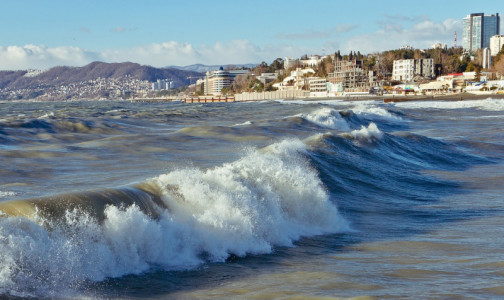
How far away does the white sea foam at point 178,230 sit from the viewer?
7312 mm

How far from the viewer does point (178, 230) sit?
9414mm

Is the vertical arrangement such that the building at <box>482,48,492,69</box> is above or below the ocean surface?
above

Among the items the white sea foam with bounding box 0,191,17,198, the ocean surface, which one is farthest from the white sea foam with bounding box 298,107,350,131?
the white sea foam with bounding box 0,191,17,198

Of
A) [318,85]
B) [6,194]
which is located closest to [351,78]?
[318,85]

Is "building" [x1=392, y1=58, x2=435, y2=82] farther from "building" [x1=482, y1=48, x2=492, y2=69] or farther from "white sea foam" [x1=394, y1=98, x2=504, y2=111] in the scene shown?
"white sea foam" [x1=394, y1=98, x2=504, y2=111]

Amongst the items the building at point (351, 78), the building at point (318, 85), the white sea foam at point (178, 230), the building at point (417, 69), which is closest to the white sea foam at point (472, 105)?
the white sea foam at point (178, 230)

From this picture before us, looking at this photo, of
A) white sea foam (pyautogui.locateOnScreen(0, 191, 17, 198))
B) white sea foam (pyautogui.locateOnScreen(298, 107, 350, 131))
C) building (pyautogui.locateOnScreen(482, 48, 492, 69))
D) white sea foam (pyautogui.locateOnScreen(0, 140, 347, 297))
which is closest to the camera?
white sea foam (pyautogui.locateOnScreen(0, 140, 347, 297))

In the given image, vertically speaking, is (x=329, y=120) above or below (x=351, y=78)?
below

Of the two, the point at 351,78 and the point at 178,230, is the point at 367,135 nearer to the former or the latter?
the point at 178,230

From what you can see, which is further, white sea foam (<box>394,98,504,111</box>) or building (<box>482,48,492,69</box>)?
building (<box>482,48,492,69</box>)

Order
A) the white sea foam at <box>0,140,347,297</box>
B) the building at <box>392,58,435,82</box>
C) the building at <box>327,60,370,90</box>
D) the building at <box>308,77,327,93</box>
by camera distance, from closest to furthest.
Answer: the white sea foam at <box>0,140,347,297</box> → the building at <box>327,60,370,90</box> → the building at <box>392,58,435,82</box> → the building at <box>308,77,327,93</box>

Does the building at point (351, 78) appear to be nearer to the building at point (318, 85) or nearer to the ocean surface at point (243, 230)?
the building at point (318, 85)

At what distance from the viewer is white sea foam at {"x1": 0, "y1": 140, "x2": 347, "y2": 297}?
24.0ft

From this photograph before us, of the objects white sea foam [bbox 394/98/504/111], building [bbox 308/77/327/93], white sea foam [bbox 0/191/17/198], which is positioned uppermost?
building [bbox 308/77/327/93]
